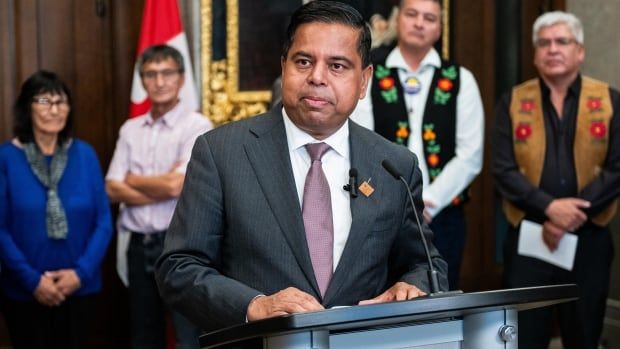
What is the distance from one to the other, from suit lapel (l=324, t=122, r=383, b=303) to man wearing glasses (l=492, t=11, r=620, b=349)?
7.63 ft

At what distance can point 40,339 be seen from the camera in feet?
15.0

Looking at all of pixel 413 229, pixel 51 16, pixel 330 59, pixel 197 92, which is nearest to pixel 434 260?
pixel 413 229

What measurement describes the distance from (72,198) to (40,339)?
0.65 m

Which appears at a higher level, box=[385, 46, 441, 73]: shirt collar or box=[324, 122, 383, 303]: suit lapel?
box=[385, 46, 441, 73]: shirt collar

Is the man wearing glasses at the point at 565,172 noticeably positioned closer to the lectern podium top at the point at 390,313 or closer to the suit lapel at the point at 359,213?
the suit lapel at the point at 359,213

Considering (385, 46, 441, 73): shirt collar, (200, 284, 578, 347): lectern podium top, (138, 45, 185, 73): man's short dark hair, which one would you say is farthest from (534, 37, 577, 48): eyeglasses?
(200, 284, 578, 347): lectern podium top

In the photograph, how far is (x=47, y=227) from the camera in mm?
4586

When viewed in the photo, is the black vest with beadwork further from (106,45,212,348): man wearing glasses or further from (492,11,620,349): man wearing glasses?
(106,45,212,348): man wearing glasses

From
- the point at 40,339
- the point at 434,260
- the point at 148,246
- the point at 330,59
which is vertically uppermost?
the point at 330,59

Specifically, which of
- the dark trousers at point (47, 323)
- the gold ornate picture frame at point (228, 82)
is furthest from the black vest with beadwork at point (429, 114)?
the dark trousers at point (47, 323)

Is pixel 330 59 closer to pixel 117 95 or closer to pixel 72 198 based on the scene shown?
pixel 72 198

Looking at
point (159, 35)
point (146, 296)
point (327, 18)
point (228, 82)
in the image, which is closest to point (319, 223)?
point (327, 18)

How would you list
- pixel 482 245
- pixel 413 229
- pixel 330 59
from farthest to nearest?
pixel 482 245, pixel 413 229, pixel 330 59

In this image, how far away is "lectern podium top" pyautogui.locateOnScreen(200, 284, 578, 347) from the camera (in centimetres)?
175
